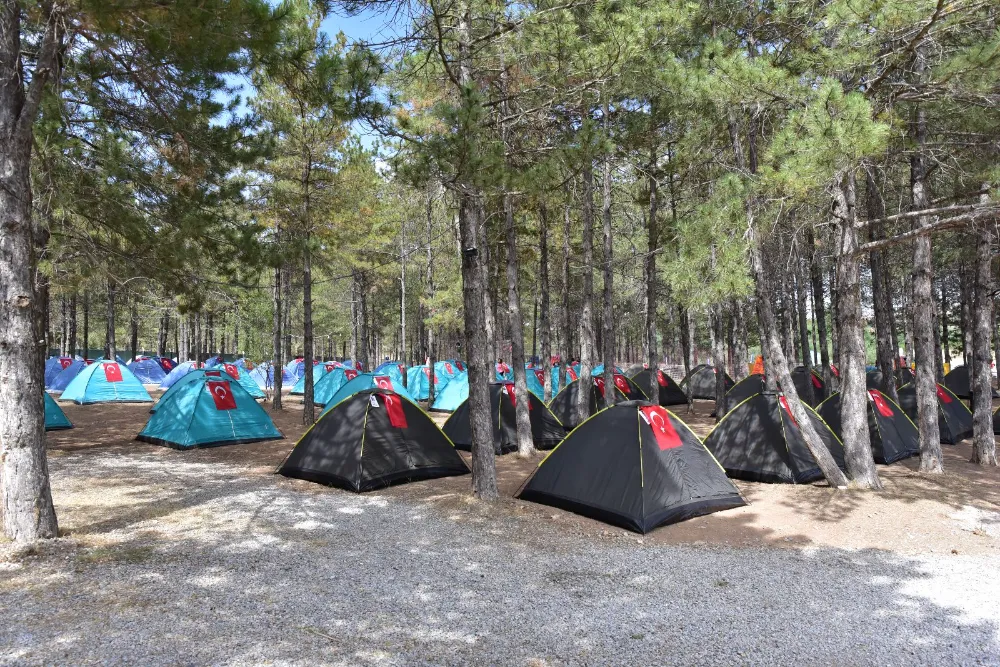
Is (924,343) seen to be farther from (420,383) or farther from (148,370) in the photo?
(148,370)

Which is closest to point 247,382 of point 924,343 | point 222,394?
point 222,394

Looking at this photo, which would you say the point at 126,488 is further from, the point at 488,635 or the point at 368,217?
the point at 368,217

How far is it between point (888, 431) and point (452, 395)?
11.1 m

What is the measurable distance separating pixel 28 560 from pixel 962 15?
9.72 metres

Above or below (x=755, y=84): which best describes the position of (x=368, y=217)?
above

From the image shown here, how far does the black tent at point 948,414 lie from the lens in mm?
11391

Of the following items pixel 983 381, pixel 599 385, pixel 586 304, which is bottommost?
pixel 599 385

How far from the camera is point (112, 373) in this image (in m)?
17.7

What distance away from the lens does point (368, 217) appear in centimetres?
1695

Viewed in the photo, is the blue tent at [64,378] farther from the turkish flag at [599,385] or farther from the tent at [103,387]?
the turkish flag at [599,385]

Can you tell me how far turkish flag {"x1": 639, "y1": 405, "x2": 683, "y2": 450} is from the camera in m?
6.29

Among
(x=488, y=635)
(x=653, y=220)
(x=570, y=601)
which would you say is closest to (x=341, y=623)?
(x=488, y=635)

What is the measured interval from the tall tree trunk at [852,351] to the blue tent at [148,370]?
2823 centimetres

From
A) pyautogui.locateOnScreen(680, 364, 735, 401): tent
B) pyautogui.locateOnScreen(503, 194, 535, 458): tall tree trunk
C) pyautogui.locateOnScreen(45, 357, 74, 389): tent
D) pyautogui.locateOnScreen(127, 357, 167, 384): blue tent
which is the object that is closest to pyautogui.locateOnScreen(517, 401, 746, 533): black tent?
pyautogui.locateOnScreen(503, 194, 535, 458): tall tree trunk
